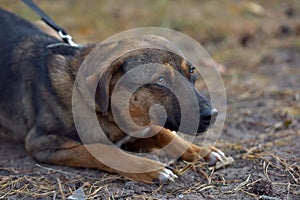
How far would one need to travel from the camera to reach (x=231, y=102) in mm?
6113

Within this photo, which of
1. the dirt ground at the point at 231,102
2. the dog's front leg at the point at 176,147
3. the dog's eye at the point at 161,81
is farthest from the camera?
the dog's front leg at the point at 176,147

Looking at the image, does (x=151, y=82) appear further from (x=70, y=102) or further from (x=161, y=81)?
(x=70, y=102)

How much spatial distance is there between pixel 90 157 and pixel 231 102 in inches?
98.3

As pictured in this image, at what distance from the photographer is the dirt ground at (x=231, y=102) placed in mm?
3766

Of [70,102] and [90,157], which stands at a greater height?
[70,102]

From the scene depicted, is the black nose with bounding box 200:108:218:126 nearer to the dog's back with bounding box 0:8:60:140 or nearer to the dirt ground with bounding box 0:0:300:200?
the dirt ground with bounding box 0:0:300:200

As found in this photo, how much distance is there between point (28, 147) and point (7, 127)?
1.74ft

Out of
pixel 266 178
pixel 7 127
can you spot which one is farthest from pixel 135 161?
pixel 7 127

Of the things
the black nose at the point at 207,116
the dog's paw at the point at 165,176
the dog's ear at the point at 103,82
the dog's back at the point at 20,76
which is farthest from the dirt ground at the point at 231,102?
the dog's ear at the point at 103,82

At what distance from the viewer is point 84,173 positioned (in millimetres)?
4090

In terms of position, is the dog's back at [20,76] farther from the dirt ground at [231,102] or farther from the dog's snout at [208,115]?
the dog's snout at [208,115]

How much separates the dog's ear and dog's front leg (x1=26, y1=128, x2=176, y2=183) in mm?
352

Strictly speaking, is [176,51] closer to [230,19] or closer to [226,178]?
[226,178]

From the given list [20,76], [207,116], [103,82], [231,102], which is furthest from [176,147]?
[231,102]
